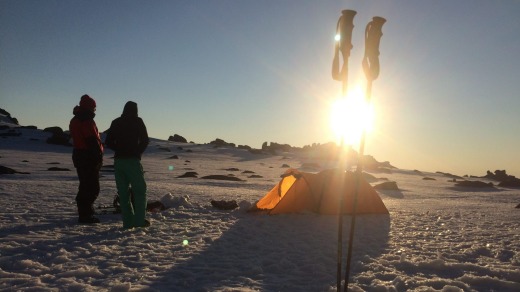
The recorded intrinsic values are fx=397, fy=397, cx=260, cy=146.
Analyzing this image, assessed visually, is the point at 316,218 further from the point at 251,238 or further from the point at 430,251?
the point at 430,251

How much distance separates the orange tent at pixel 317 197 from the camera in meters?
9.73

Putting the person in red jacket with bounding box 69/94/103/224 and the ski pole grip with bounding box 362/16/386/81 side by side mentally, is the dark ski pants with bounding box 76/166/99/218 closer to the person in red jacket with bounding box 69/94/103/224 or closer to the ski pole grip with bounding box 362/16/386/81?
the person in red jacket with bounding box 69/94/103/224

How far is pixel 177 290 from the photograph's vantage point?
4367mm

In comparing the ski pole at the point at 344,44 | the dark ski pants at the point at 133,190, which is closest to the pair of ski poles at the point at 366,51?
the ski pole at the point at 344,44

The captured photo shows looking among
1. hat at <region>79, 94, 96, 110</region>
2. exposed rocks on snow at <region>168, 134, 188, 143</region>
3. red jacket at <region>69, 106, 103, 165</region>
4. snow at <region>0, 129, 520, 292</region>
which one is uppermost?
exposed rocks on snow at <region>168, 134, 188, 143</region>

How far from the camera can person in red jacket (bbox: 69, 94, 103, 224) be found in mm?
7859

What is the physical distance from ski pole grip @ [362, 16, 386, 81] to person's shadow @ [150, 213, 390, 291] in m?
2.45

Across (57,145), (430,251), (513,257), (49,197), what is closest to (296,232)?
(430,251)

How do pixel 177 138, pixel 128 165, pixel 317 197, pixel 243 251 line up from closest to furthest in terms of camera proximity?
pixel 243 251 → pixel 128 165 → pixel 317 197 → pixel 177 138

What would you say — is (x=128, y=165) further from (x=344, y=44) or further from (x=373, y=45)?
(x=373, y=45)

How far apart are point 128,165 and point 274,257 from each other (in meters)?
3.46

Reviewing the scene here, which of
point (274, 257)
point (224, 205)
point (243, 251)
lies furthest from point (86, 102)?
point (274, 257)

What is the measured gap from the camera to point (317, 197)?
32.5 ft

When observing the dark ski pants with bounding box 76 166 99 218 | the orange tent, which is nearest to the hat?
the dark ski pants with bounding box 76 166 99 218
